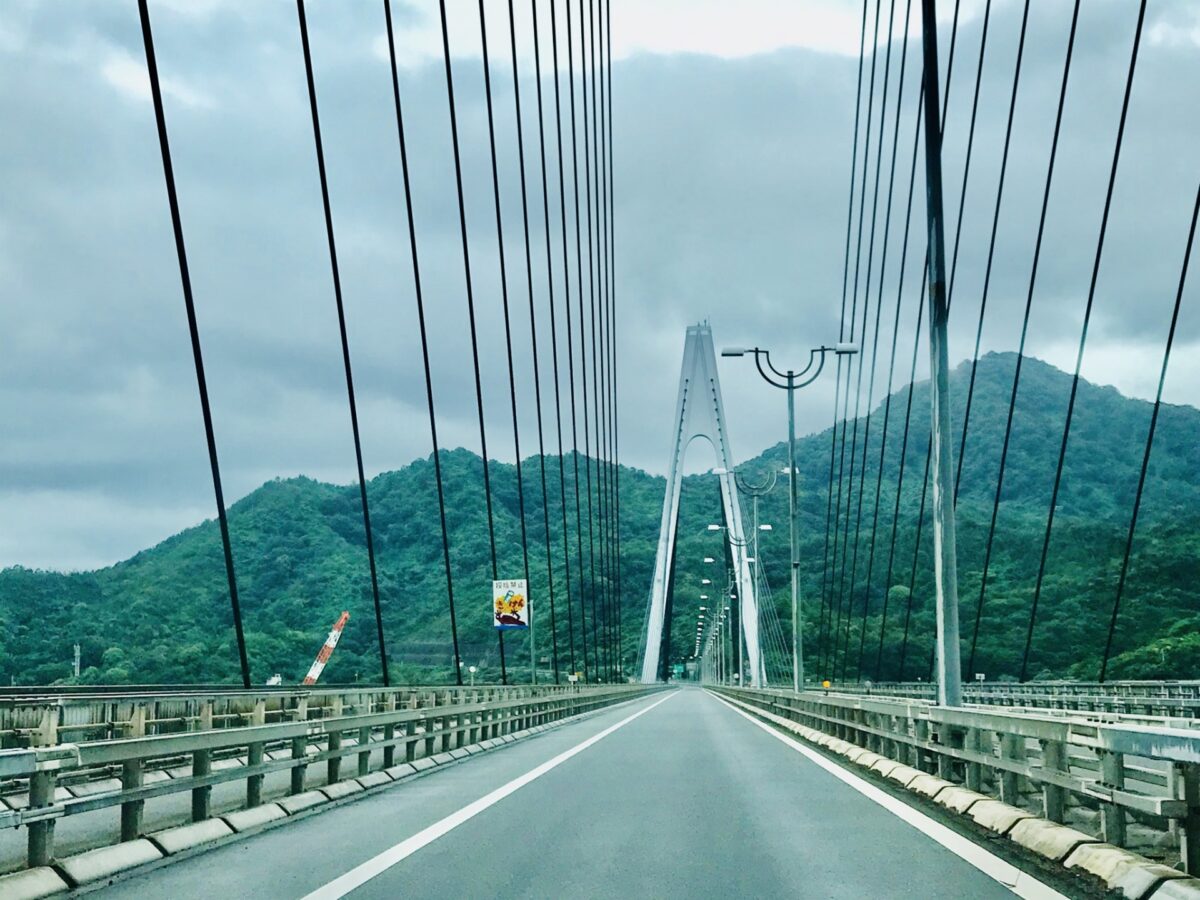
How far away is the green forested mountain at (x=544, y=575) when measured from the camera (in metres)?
53.3

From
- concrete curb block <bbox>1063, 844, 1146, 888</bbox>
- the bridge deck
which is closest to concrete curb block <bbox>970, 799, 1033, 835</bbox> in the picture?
the bridge deck

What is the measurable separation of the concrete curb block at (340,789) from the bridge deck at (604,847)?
284 mm

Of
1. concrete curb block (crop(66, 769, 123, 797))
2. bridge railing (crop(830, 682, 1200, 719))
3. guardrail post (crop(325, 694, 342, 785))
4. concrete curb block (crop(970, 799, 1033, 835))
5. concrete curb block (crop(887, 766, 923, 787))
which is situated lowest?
bridge railing (crop(830, 682, 1200, 719))

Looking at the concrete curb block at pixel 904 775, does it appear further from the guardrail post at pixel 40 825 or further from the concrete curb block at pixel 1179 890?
the guardrail post at pixel 40 825

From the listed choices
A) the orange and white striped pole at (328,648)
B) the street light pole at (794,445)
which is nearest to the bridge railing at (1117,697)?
the street light pole at (794,445)

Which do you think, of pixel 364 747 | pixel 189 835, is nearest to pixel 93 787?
pixel 364 747

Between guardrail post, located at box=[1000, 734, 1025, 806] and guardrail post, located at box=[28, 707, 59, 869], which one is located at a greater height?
guardrail post, located at box=[28, 707, 59, 869]

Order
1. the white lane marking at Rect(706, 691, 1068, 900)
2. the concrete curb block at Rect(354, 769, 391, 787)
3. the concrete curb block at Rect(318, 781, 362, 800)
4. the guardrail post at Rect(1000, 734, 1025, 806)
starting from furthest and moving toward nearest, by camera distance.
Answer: the concrete curb block at Rect(354, 769, 391, 787)
the concrete curb block at Rect(318, 781, 362, 800)
the guardrail post at Rect(1000, 734, 1025, 806)
the white lane marking at Rect(706, 691, 1068, 900)

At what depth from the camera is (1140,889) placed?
637 cm

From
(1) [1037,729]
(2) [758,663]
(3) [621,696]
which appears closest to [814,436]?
(2) [758,663]

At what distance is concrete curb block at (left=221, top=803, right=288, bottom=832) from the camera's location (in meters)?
9.73

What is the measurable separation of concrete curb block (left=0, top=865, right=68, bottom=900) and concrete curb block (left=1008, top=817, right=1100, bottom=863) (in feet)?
17.6

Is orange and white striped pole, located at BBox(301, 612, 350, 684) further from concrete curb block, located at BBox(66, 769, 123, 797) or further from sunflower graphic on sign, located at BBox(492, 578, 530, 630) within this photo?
concrete curb block, located at BBox(66, 769, 123, 797)

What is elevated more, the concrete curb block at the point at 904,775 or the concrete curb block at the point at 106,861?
the concrete curb block at the point at 106,861
